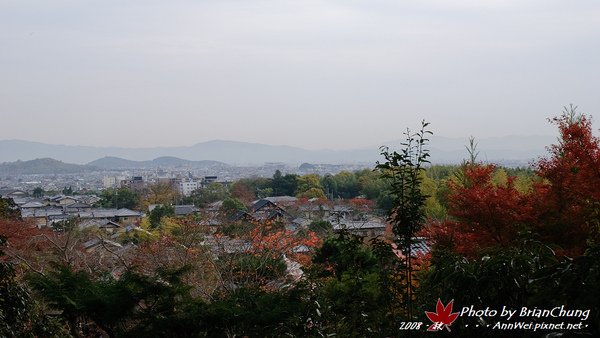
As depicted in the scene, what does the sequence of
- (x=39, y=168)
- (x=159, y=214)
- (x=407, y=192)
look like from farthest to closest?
1. (x=39, y=168)
2. (x=159, y=214)
3. (x=407, y=192)

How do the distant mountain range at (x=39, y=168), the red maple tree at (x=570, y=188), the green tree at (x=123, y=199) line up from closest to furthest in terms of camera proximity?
the red maple tree at (x=570, y=188) → the green tree at (x=123, y=199) → the distant mountain range at (x=39, y=168)

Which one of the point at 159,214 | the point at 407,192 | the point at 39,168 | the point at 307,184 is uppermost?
the point at 407,192

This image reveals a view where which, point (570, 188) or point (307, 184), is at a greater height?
point (570, 188)

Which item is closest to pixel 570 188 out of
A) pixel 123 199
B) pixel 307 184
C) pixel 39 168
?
pixel 307 184

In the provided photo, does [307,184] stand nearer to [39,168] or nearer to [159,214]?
[159,214]

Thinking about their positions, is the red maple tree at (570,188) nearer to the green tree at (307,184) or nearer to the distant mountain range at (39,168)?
the green tree at (307,184)

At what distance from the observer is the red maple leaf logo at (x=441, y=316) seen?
108 inches

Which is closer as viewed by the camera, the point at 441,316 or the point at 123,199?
the point at 441,316

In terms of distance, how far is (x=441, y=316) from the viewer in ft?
9.21

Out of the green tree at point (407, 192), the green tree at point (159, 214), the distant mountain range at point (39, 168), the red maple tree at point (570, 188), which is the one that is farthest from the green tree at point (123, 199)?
the distant mountain range at point (39, 168)

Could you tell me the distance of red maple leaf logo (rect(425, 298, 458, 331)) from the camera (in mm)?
2742

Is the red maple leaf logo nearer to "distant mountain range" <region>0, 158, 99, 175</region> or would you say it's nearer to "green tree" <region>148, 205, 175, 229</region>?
"green tree" <region>148, 205, 175, 229</region>

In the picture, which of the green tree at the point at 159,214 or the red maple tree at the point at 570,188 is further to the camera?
the green tree at the point at 159,214

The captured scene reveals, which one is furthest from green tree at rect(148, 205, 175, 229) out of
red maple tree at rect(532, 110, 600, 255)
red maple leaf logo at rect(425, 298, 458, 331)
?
red maple leaf logo at rect(425, 298, 458, 331)
